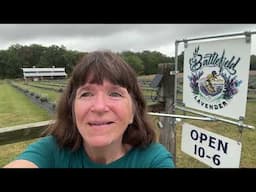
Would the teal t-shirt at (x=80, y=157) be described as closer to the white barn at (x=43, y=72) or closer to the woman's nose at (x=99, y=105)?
the woman's nose at (x=99, y=105)

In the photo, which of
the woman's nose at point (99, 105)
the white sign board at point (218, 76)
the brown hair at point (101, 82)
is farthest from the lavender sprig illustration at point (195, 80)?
the woman's nose at point (99, 105)

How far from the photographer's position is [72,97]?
4.40 ft

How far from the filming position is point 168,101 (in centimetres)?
312

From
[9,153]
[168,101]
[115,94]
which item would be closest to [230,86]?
[168,101]

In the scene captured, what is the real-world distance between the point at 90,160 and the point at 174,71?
194 cm

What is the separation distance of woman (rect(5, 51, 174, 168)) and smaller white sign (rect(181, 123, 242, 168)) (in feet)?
4.15

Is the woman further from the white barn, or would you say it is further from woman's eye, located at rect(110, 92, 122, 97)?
the white barn

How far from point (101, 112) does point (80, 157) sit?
0.31 meters

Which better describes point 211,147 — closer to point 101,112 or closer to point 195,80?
point 195,80

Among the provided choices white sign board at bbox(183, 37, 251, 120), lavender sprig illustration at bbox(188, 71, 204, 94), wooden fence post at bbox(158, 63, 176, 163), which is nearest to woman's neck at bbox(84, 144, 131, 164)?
white sign board at bbox(183, 37, 251, 120)

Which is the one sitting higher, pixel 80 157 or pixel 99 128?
pixel 99 128

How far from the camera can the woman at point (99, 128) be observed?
114 centimetres

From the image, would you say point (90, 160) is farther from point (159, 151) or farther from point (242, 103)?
point (242, 103)
